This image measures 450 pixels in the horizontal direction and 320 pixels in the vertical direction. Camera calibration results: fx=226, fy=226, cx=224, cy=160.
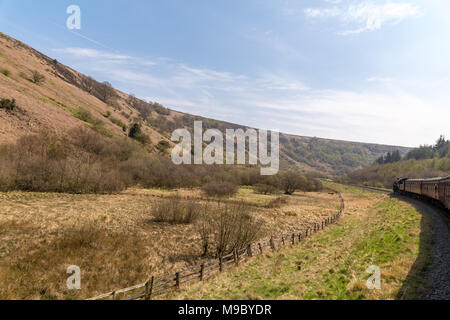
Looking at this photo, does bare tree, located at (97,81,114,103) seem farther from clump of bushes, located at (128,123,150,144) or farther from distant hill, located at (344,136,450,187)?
distant hill, located at (344,136,450,187)

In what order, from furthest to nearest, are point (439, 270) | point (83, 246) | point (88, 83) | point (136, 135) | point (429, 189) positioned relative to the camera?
point (88, 83)
point (136, 135)
point (429, 189)
point (83, 246)
point (439, 270)

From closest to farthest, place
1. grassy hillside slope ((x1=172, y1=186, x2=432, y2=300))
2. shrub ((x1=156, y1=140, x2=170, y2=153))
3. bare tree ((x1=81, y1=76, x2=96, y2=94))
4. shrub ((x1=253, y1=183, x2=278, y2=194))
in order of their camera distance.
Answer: grassy hillside slope ((x1=172, y1=186, x2=432, y2=300))
shrub ((x1=253, y1=183, x2=278, y2=194))
shrub ((x1=156, y1=140, x2=170, y2=153))
bare tree ((x1=81, y1=76, x2=96, y2=94))

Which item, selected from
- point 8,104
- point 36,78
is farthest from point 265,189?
point 36,78

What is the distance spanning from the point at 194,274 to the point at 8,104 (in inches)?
2175

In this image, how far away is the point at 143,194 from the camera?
148 feet

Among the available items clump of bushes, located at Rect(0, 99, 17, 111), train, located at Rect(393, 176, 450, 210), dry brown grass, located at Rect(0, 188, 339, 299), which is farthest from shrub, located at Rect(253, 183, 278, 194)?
clump of bushes, located at Rect(0, 99, 17, 111)

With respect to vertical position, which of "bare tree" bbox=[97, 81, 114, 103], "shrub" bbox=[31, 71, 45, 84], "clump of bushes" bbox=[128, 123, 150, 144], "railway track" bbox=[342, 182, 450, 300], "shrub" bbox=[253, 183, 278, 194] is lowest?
"shrub" bbox=[253, 183, 278, 194]

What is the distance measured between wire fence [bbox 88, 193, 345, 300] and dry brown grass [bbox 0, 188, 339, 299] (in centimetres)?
163

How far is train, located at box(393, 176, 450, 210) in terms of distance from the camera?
77.8ft

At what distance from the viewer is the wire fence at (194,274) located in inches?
420

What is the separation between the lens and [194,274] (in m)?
13.5

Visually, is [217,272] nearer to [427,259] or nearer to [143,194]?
[427,259]

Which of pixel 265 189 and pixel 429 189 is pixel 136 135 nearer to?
pixel 265 189
